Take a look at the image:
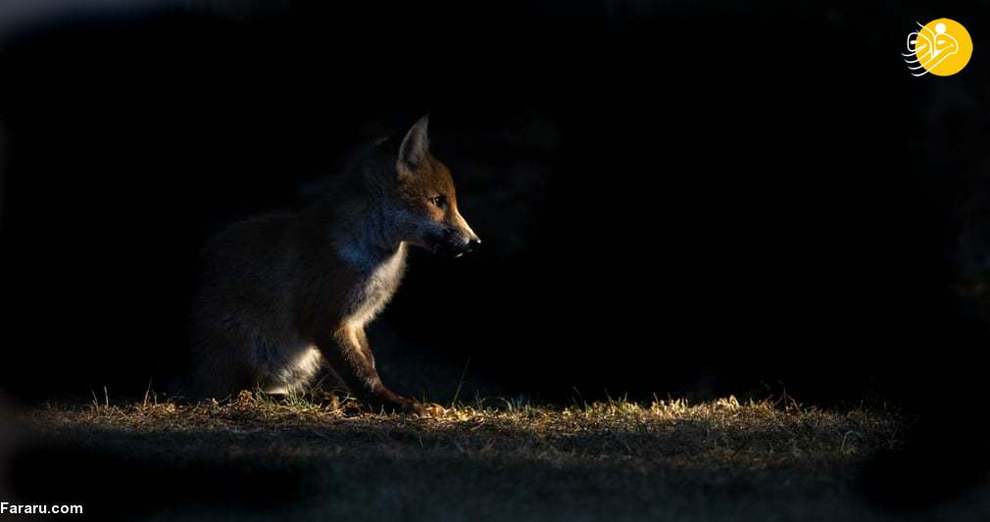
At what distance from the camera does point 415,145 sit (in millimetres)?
6773

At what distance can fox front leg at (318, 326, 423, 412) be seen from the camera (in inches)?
255

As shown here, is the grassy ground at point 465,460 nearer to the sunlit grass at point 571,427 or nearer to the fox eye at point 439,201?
the sunlit grass at point 571,427

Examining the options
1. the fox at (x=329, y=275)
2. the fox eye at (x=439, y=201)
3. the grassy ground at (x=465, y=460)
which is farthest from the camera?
the fox eye at (x=439, y=201)

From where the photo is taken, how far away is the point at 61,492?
444 centimetres

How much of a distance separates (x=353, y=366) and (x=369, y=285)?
48 cm

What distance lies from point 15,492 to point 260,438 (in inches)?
46.5

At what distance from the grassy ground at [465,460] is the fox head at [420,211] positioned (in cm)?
105

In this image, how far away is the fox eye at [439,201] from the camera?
677 cm

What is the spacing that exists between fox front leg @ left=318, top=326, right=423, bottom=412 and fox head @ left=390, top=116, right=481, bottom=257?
678 millimetres

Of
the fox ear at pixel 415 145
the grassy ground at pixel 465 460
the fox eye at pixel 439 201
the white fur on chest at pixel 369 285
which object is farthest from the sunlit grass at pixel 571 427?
the fox ear at pixel 415 145

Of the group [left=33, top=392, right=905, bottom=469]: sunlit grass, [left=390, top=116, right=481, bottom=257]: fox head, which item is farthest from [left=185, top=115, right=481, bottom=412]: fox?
[left=33, top=392, right=905, bottom=469]: sunlit grass

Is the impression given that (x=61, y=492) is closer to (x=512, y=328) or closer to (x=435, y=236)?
(x=435, y=236)

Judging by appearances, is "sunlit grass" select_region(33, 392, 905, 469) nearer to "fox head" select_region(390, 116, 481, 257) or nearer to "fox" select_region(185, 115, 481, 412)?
"fox" select_region(185, 115, 481, 412)

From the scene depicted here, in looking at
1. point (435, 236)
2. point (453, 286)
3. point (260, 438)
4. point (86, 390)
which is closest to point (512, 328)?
point (453, 286)
